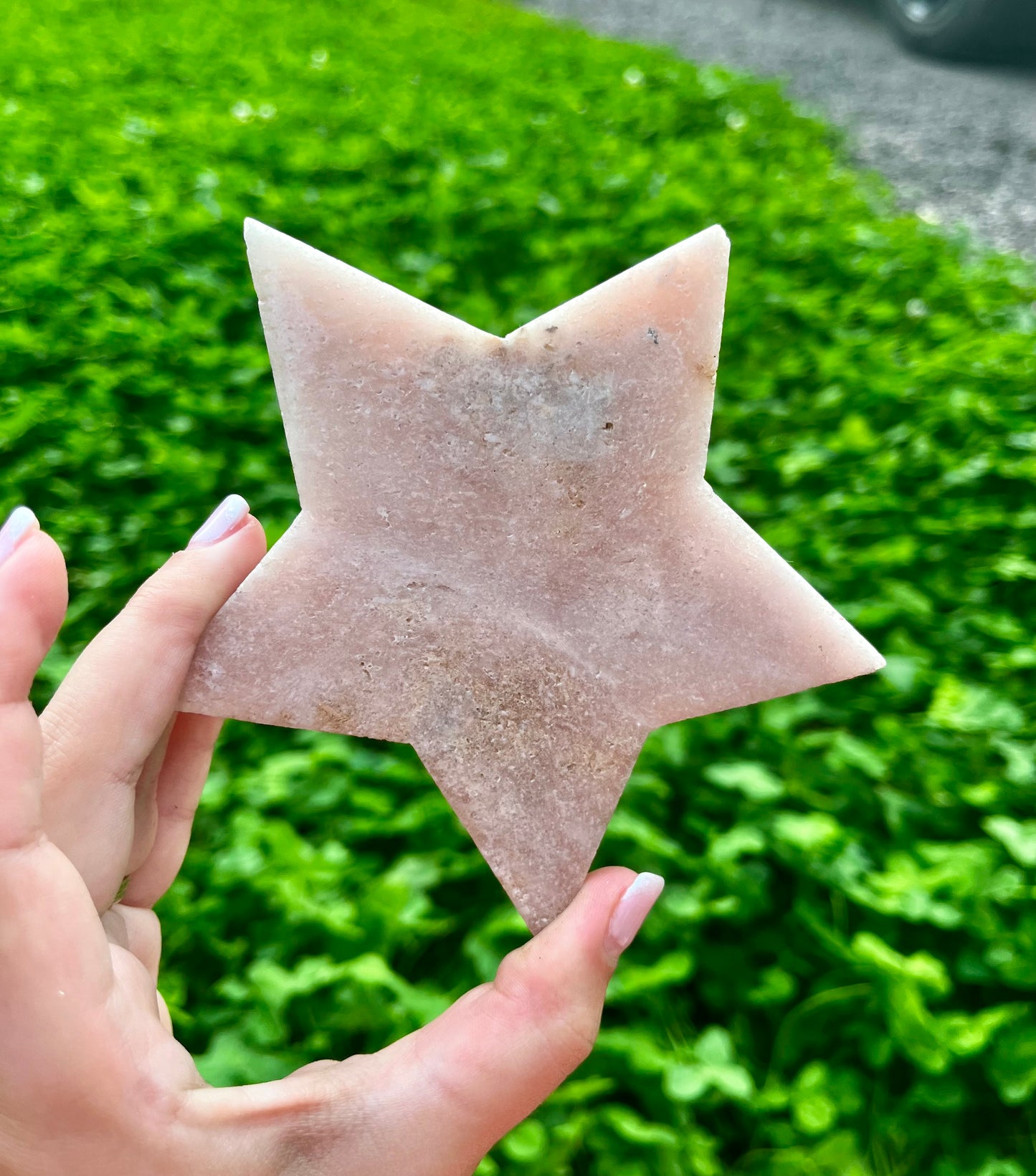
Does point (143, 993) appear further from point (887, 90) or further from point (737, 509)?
point (887, 90)

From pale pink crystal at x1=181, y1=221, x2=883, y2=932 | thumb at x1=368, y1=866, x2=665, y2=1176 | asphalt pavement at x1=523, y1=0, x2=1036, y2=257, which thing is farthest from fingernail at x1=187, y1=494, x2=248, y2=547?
asphalt pavement at x1=523, y1=0, x2=1036, y2=257

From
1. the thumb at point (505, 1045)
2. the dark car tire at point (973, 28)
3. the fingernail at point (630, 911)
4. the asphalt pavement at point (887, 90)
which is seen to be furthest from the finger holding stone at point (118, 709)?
the dark car tire at point (973, 28)

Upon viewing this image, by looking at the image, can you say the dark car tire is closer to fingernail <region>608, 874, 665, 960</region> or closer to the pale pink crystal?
the pale pink crystal

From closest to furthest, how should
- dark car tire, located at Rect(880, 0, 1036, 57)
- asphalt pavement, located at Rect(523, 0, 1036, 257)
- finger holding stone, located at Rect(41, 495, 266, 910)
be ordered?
finger holding stone, located at Rect(41, 495, 266, 910), asphalt pavement, located at Rect(523, 0, 1036, 257), dark car tire, located at Rect(880, 0, 1036, 57)

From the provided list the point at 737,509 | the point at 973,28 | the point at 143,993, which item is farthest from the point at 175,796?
the point at 973,28

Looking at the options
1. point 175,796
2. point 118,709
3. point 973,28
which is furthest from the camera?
Answer: point 973,28

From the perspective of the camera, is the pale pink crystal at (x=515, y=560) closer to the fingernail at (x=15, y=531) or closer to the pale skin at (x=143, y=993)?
the pale skin at (x=143, y=993)

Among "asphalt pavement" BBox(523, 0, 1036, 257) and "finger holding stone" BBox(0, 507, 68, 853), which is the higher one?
"finger holding stone" BBox(0, 507, 68, 853)

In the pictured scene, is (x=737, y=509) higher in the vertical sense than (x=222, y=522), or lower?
lower
